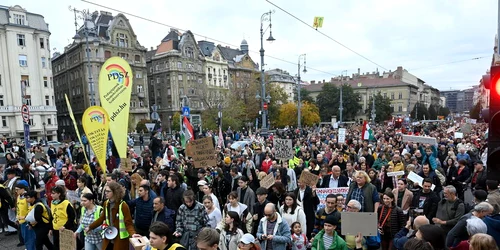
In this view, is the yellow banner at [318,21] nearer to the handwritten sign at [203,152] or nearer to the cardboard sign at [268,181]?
the handwritten sign at [203,152]

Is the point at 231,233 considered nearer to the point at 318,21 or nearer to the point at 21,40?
the point at 318,21

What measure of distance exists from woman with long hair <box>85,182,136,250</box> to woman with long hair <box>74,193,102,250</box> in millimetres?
145

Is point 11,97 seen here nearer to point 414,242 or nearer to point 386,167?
point 386,167

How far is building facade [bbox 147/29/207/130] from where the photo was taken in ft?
206

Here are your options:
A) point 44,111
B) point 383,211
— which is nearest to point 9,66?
point 44,111

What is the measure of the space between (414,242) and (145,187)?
409 centimetres

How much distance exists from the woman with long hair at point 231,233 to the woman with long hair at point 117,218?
1.36 meters

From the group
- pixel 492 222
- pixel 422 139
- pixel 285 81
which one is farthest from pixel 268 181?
pixel 285 81

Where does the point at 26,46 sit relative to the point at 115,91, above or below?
above

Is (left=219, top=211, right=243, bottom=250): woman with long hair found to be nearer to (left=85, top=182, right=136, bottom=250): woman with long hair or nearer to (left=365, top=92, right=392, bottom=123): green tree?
(left=85, top=182, right=136, bottom=250): woman with long hair

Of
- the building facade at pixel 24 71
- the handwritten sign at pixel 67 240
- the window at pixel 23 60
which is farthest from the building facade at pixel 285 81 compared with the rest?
the handwritten sign at pixel 67 240

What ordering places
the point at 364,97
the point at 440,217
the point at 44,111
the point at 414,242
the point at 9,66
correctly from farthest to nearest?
the point at 364,97 < the point at 44,111 < the point at 9,66 < the point at 440,217 < the point at 414,242

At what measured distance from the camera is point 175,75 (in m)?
62.7

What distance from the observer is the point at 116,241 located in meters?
4.95
